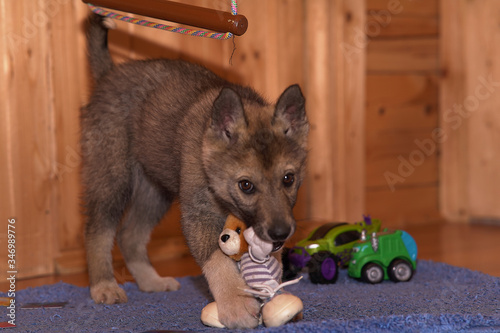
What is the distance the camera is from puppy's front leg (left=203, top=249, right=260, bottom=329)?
225 cm

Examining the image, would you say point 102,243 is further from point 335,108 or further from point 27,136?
point 335,108

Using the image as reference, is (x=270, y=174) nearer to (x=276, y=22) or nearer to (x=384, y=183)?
(x=276, y=22)

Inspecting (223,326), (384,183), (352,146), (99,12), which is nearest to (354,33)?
(352,146)

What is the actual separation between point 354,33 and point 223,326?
3179 millimetres

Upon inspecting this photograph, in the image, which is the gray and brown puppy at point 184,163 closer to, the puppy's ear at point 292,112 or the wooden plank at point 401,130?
the puppy's ear at point 292,112

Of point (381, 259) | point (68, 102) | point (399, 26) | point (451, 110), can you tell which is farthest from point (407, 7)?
point (68, 102)

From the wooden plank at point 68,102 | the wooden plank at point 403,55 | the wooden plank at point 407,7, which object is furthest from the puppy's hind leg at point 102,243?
the wooden plank at point 407,7

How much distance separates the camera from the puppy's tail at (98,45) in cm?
332

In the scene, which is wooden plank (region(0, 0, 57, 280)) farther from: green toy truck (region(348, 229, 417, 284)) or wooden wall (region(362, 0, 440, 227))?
wooden wall (region(362, 0, 440, 227))

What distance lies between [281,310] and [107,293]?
1.16 meters

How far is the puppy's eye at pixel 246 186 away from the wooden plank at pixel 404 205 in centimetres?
289

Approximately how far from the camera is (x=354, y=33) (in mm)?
4812

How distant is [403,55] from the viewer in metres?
5.15

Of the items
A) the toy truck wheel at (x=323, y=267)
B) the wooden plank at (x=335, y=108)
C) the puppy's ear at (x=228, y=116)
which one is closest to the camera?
the puppy's ear at (x=228, y=116)
